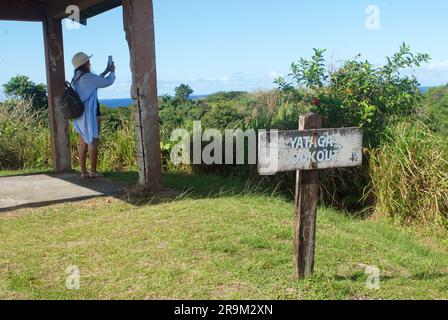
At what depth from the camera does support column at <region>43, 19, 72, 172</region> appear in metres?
8.56

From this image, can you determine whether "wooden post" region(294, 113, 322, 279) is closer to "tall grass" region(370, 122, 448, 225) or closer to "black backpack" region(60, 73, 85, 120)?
"tall grass" region(370, 122, 448, 225)

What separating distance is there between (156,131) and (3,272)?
289cm

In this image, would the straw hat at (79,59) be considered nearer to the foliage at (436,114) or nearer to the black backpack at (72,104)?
the black backpack at (72,104)

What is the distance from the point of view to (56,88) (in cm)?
867

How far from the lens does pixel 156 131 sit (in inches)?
263

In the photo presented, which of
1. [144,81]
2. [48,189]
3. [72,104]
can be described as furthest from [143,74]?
[48,189]

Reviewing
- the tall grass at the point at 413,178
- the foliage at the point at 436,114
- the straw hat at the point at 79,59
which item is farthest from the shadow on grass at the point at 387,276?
the straw hat at the point at 79,59

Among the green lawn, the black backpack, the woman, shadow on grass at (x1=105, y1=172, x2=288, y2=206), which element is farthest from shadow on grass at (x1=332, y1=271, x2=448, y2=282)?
the black backpack

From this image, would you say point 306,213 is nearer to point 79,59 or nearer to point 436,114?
A: point 79,59

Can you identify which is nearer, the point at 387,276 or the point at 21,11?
the point at 387,276

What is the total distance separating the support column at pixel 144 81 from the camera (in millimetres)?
6402

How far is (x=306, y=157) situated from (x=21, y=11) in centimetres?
625
